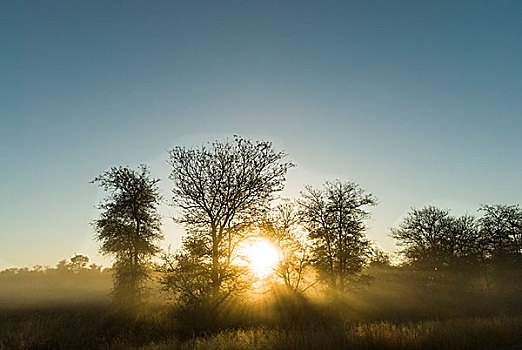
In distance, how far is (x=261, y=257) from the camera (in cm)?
2617

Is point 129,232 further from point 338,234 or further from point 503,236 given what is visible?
point 503,236

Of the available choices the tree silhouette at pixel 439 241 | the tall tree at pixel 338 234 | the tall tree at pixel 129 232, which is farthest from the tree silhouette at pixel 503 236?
the tall tree at pixel 129 232

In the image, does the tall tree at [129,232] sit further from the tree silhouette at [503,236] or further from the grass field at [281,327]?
the tree silhouette at [503,236]

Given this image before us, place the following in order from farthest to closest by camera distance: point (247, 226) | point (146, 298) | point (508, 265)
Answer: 1. point (508, 265)
2. point (146, 298)
3. point (247, 226)

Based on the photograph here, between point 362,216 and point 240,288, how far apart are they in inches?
686

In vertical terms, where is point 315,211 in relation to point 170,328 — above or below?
above

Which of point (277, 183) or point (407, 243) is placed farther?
point (407, 243)

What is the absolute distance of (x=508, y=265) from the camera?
45344 millimetres

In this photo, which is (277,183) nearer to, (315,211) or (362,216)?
(315,211)

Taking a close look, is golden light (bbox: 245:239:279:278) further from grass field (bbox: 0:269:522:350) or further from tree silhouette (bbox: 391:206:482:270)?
tree silhouette (bbox: 391:206:482:270)

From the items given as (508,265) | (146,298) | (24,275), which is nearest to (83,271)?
(24,275)

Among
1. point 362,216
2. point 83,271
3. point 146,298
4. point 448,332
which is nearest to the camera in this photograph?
point 448,332

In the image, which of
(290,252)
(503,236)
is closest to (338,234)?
(290,252)

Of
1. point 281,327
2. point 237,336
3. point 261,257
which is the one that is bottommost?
point 281,327
